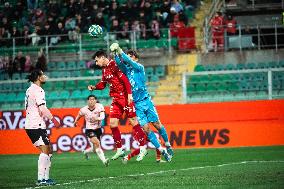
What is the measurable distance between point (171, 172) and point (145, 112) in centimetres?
304

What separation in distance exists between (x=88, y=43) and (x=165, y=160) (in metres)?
15.0

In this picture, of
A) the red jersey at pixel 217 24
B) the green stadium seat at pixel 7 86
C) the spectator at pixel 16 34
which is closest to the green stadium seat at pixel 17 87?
the green stadium seat at pixel 7 86

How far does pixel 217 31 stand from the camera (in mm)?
31312

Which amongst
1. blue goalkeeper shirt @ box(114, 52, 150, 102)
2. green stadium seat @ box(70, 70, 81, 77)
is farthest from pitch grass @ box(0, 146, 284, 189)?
green stadium seat @ box(70, 70, 81, 77)

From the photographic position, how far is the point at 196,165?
17.2 meters

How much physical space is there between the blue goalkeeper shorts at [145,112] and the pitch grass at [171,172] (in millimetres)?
1059

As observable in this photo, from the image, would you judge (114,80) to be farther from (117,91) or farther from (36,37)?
(36,37)

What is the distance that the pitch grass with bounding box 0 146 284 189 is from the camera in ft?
42.9

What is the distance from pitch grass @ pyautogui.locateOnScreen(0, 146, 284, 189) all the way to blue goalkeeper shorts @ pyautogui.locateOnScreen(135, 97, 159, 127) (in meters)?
1.06

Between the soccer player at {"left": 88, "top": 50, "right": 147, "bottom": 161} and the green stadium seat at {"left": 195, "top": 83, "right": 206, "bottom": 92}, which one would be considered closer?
the soccer player at {"left": 88, "top": 50, "right": 147, "bottom": 161}

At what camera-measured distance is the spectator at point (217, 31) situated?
31359 millimetres

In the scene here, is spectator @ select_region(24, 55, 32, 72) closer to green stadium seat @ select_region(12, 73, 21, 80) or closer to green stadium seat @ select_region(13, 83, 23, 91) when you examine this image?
green stadium seat @ select_region(12, 73, 21, 80)

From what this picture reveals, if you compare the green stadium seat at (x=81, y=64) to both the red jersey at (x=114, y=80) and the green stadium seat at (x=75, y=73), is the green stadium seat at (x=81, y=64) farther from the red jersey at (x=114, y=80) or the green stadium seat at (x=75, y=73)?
the red jersey at (x=114, y=80)

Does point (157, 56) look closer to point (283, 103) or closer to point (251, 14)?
point (251, 14)
